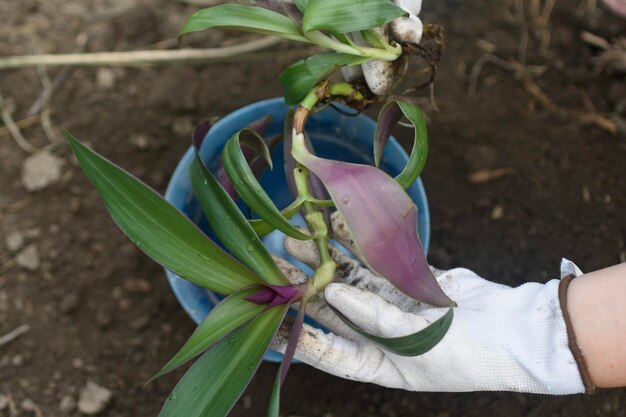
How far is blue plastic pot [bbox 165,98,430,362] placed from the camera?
1154 mm

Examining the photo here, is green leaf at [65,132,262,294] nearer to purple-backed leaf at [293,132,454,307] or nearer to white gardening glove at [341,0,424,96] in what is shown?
purple-backed leaf at [293,132,454,307]

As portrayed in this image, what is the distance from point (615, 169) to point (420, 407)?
783 millimetres

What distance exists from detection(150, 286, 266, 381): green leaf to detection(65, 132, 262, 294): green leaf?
37mm

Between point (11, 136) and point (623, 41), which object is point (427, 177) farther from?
point (11, 136)

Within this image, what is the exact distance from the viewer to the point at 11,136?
1.48m

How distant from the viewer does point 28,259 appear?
54.2 inches

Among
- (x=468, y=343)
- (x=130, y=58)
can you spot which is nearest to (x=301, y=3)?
(x=468, y=343)

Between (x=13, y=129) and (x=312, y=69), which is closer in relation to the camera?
(x=312, y=69)

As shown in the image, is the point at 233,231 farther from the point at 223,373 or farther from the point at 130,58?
the point at 130,58

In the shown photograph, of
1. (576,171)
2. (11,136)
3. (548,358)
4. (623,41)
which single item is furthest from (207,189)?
(623,41)

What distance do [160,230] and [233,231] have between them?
11cm

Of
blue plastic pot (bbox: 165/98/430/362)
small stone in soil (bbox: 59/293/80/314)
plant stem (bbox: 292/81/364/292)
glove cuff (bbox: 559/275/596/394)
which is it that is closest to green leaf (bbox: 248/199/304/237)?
plant stem (bbox: 292/81/364/292)

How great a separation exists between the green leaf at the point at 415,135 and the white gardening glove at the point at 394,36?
2.7 inches

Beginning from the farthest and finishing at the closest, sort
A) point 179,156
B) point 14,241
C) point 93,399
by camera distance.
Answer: point 179,156 → point 14,241 → point 93,399
